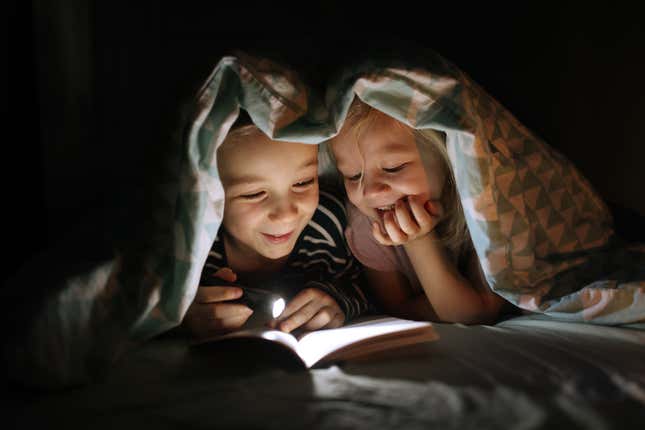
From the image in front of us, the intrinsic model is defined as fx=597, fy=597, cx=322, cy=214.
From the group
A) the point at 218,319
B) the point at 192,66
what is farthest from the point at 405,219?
the point at 192,66

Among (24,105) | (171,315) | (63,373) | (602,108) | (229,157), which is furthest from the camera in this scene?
(602,108)

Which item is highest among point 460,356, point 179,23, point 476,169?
point 179,23

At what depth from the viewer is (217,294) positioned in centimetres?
A: 91

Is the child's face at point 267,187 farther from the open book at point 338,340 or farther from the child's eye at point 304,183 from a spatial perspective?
the open book at point 338,340

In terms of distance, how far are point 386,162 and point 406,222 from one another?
0.34 ft

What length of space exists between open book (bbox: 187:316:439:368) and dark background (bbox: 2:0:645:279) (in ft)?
1.92

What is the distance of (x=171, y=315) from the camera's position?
0.81 m

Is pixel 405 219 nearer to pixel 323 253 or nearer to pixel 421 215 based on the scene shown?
pixel 421 215

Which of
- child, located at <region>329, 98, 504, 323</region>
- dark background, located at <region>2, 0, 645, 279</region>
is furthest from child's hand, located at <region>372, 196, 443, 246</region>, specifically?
dark background, located at <region>2, 0, 645, 279</region>

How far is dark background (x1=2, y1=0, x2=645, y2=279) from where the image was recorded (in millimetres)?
Answer: 1335

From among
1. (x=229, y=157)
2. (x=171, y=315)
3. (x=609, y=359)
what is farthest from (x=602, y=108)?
(x=171, y=315)

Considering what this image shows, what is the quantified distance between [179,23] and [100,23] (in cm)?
18

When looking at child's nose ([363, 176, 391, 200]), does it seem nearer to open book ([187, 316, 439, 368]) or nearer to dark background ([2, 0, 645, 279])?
open book ([187, 316, 439, 368])

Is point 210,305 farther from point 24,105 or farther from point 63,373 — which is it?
point 24,105
